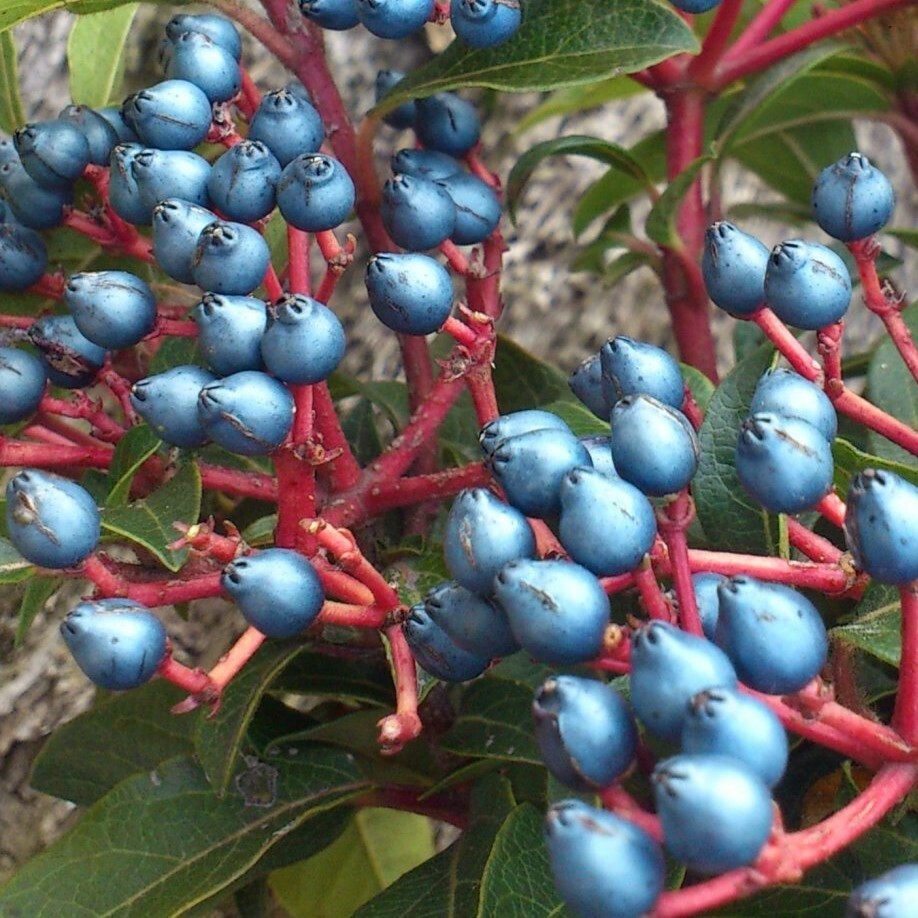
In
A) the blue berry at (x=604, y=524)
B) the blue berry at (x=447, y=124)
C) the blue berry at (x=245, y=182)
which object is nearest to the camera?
the blue berry at (x=604, y=524)

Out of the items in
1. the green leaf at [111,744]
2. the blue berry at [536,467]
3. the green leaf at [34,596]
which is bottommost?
the green leaf at [111,744]

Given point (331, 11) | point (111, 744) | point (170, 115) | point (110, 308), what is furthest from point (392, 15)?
point (111, 744)

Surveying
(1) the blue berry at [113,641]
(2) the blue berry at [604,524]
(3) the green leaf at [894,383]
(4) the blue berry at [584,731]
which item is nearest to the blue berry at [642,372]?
(2) the blue berry at [604,524]

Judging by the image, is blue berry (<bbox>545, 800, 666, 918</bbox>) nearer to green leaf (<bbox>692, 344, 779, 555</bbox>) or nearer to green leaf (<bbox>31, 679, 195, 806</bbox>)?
green leaf (<bbox>692, 344, 779, 555</bbox>)

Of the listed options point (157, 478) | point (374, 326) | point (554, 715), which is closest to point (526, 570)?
point (554, 715)

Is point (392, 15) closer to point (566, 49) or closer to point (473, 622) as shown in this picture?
point (566, 49)

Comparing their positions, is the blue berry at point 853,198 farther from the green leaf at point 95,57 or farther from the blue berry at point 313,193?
the green leaf at point 95,57

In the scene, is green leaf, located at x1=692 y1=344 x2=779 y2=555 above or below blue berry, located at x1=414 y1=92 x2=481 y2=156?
below

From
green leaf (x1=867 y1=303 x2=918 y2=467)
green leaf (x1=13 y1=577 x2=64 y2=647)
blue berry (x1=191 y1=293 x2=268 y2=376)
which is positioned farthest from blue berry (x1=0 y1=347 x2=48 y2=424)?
green leaf (x1=867 y1=303 x2=918 y2=467)
